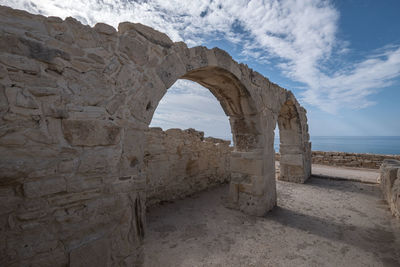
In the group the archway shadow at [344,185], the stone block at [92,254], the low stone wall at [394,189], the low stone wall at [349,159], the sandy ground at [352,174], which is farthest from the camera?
the low stone wall at [349,159]

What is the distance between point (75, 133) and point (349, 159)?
12248mm

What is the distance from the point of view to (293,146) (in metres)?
6.73

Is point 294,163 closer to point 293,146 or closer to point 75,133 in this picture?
point 293,146

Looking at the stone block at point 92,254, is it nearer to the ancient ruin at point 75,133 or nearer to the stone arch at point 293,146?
the ancient ruin at point 75,133

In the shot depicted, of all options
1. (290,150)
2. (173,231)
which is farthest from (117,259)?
(290,150)

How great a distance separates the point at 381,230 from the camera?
3.29 metres

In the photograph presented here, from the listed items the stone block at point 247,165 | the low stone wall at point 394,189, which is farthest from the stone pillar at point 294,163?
the stone block at point 247,165

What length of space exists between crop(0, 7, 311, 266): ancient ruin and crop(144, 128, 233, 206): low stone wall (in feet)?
7.81

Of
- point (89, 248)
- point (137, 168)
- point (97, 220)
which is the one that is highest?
point (137, 168)

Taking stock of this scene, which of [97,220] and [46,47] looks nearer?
[46,47]

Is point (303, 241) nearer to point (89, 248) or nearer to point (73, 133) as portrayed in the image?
point (89, 248)

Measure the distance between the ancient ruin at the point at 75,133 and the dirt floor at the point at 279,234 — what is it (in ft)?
3.66

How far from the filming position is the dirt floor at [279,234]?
2.55 m

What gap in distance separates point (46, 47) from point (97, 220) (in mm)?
1493
